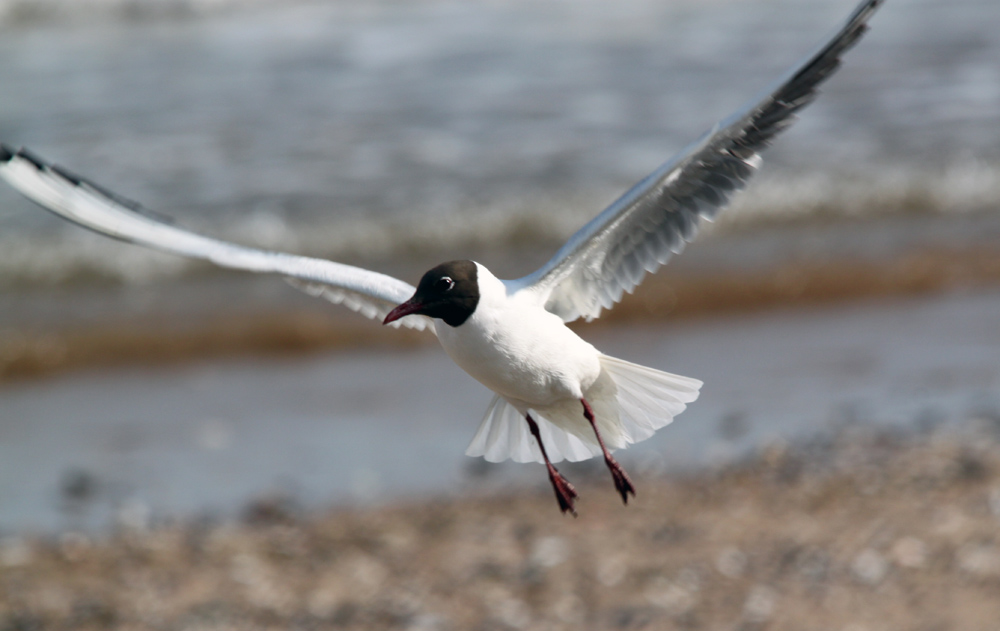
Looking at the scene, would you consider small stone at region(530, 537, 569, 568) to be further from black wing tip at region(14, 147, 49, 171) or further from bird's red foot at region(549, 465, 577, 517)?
black wing tip at region(14, 147, 49, 171)

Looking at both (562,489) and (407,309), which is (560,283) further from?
(407,309)

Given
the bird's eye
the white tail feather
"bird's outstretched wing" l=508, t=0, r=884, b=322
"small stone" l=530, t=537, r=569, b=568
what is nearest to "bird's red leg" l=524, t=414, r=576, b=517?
the white tail feather

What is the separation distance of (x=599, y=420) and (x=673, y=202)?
2.50 ft

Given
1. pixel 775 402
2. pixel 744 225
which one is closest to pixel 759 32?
pixel 744 225

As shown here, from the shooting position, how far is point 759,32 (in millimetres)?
16328

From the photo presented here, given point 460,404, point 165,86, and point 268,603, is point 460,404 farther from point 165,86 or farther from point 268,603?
point 165,86

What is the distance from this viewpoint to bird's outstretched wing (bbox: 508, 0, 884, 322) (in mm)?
3262

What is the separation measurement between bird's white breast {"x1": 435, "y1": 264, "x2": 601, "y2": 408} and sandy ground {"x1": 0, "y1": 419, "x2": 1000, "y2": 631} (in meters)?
2.48

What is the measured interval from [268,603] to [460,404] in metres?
2.31

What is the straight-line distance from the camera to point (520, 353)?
10.3 feet

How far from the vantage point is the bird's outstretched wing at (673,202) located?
3.26 metres

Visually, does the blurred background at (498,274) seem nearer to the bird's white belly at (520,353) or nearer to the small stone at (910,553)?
the small stone at (910,553)

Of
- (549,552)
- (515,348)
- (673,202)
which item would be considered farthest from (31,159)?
(549,552)

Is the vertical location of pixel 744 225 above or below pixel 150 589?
above
